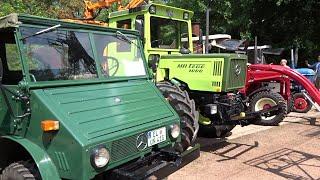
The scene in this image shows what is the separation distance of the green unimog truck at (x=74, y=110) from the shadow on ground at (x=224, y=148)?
2.44 m

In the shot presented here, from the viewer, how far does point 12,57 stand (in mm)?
4930

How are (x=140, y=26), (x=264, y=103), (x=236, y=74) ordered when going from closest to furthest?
(x=236, y=74) < (x=140, y=26) < (x=264, y=103)

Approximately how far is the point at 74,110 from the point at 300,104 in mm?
9511

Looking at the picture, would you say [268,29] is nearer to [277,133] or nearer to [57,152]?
[277,133]

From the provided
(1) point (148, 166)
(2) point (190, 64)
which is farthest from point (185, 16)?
(1) point (148, 166)

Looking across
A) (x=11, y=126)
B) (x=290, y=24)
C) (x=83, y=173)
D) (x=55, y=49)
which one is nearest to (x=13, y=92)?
(x=11, y=126)

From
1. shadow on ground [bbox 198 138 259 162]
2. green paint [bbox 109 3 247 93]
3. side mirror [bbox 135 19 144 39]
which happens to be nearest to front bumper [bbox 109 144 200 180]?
shadow on ground [bbox 198 138 259 162]

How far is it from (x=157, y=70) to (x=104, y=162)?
3.69 m

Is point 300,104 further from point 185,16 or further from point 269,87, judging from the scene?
point 185,16

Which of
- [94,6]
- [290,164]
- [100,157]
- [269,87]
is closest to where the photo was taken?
[100,157]

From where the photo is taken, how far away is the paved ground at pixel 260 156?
6.21 metres

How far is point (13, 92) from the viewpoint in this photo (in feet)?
14.6

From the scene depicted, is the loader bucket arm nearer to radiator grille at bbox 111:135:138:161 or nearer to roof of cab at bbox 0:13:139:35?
radiator grille at bbox 111:135:138:161

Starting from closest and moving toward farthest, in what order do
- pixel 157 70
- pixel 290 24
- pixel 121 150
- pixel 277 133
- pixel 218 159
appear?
pixel 121 150
pixel 218 159
pixel 157 70
pixel 277 133
pixel 290 24
